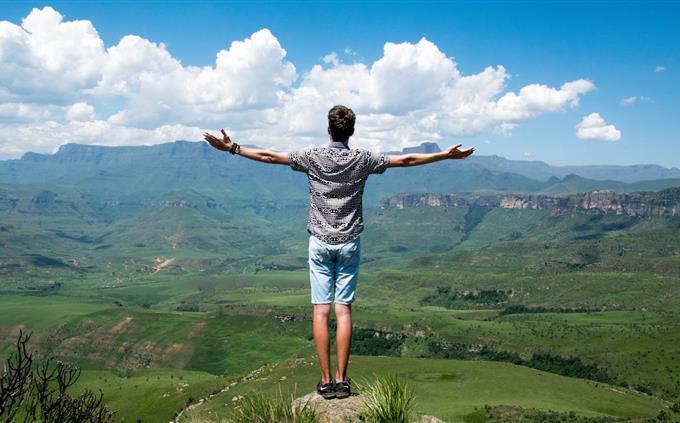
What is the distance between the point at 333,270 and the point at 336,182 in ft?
5.47

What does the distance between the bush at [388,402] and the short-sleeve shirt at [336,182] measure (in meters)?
2.66

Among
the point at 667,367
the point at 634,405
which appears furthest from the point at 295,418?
the point at 667,367

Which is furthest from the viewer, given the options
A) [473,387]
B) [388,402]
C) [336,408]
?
[473,387]

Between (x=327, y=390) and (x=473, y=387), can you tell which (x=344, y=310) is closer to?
(x=327, y=390)

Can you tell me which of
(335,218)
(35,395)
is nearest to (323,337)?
(335,218)

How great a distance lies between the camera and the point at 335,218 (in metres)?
10.2

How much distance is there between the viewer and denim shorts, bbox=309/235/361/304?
1019cm

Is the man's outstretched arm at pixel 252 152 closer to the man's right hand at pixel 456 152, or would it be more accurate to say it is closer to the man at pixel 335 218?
the man at pixel 335 218

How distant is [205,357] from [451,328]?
70.3 metres

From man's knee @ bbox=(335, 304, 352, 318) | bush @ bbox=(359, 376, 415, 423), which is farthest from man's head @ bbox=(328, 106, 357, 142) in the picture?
bush @ bbox=(359, 376, 415, 423)

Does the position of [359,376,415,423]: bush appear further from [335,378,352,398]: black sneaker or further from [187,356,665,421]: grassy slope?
[187,356,665,421]: grassy slope

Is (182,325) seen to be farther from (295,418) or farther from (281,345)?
(295,418)

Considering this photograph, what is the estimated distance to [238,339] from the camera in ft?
544

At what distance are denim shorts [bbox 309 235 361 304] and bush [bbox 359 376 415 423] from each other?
182 cm
